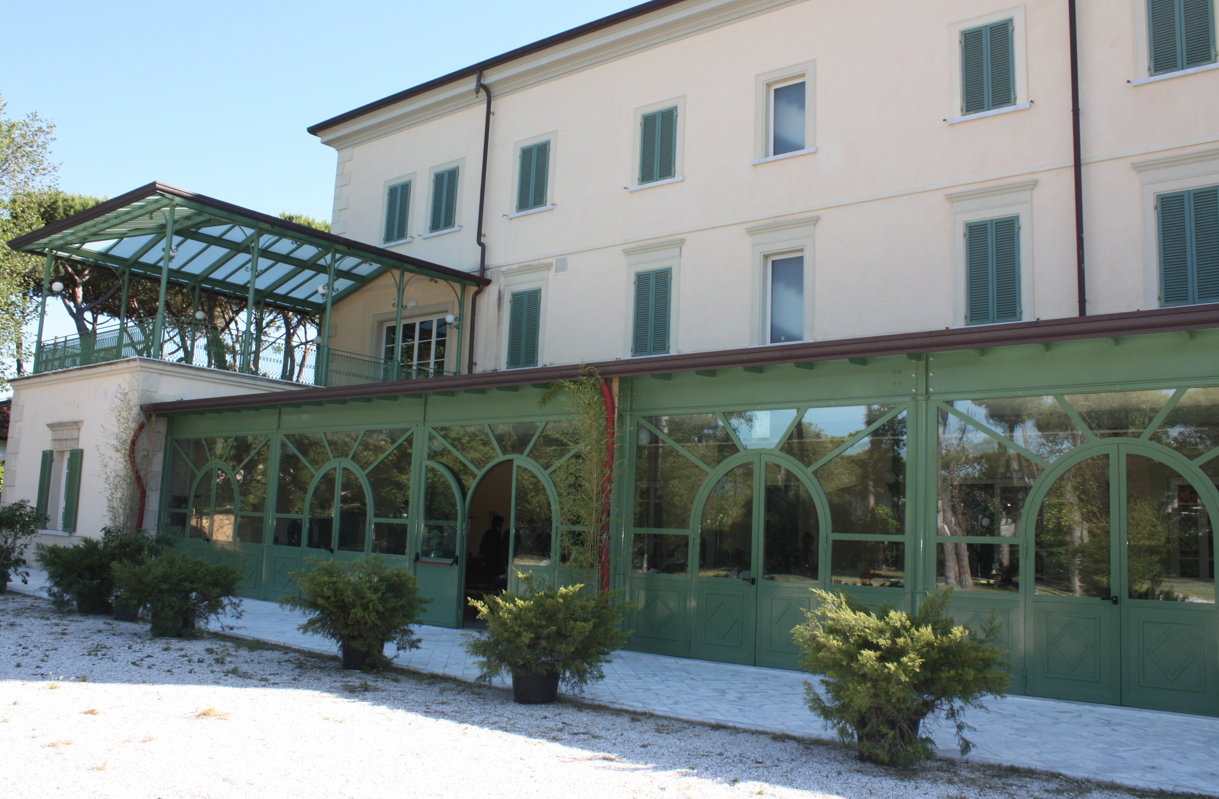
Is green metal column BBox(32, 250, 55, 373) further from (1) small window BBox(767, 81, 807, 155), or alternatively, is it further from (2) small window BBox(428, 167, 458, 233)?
(1) small window BBox(767, 81, 807, 155)

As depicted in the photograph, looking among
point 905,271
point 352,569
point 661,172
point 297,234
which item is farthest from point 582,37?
point 352,569

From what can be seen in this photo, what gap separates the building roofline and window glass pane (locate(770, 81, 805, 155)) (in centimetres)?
249

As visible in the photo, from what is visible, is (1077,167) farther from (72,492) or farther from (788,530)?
(72,492)

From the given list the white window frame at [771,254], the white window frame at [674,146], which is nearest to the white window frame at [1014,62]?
the white window frame at [771,254]

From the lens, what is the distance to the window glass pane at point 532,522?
1125 centimetres

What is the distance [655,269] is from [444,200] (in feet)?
17.4

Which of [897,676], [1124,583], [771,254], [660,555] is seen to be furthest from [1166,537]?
[771,254]

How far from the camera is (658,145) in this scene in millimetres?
15266

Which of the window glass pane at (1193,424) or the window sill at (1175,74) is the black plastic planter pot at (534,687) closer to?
the window glass pane at (1193,424)

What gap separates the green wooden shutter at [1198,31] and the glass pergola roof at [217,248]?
1115cm

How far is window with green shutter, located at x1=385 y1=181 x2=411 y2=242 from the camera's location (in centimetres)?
1881

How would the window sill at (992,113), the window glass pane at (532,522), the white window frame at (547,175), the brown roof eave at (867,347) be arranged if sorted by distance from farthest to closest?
1. the white window frame at (547,175)
2. the window sill at (992,113)
3. the window glass pane at (532,522)
4. the brown roof eave at (867,347)

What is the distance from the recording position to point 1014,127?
Result: 1208 cm

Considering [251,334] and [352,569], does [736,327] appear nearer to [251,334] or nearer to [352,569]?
[352,569]
